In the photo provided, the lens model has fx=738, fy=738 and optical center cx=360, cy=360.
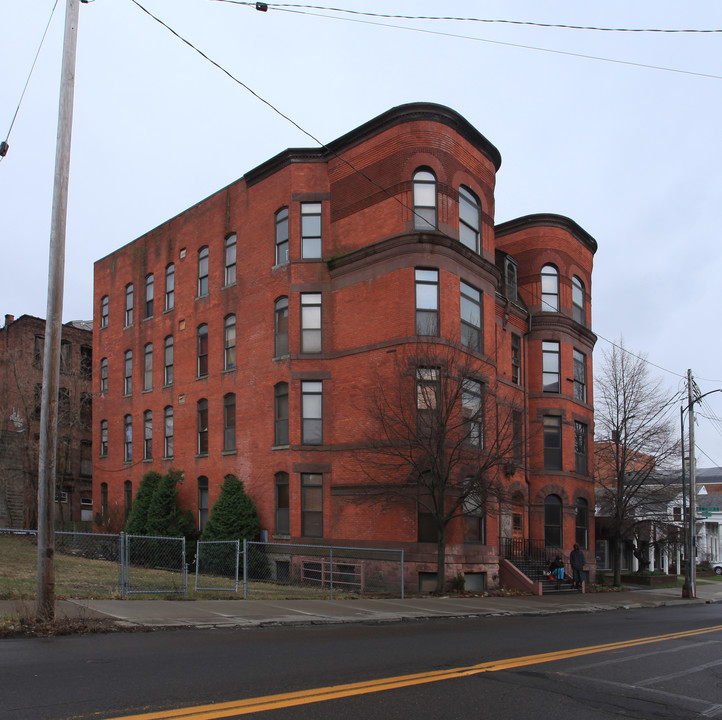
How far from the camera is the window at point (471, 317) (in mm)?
25625

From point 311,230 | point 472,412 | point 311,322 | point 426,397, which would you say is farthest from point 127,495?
point 426,397

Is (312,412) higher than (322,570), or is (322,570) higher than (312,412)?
(312,412)

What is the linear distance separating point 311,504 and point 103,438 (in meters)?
16.7

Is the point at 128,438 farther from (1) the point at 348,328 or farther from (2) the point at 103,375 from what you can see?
(1) the point at 348,328

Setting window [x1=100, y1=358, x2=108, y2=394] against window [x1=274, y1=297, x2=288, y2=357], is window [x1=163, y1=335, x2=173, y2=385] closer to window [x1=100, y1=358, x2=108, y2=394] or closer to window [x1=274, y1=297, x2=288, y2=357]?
window [x1=100, y1=358, x2=108, y2=394]

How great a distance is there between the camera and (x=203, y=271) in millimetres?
31953

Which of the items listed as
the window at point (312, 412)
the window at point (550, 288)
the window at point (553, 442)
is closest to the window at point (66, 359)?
the window at point (312, 412)

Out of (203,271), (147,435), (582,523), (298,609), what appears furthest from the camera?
(147,435)

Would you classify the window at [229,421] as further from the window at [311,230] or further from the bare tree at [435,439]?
the bare tree at [435,439]

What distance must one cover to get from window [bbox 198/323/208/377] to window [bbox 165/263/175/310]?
2.92 metres

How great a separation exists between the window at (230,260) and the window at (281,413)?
19.2 ft

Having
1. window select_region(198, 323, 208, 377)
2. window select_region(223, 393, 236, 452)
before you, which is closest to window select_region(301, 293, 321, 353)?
window select_region(223, 393, 236, 452)

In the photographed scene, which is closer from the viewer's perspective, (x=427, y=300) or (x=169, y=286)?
(x=427, y=300)

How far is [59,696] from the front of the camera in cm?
686
